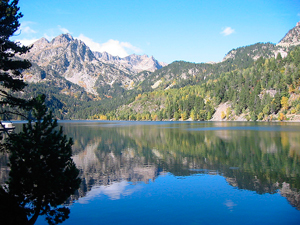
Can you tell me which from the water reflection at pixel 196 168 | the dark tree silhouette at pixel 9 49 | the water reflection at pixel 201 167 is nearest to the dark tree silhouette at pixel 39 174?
the dark tree silhouette at pixel 9 49

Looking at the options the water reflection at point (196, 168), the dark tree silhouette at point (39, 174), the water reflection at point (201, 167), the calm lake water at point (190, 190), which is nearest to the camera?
the dark tree silhouette at point (39, 174)

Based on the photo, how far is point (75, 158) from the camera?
42.9m

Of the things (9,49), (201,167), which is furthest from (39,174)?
(201,167)

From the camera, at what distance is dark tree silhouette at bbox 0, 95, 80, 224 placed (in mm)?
15547

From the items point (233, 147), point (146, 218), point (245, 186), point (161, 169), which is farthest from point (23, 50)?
point (233, 147)

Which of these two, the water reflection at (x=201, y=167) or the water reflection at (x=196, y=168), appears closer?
the water reflection at (x=196, y=168)

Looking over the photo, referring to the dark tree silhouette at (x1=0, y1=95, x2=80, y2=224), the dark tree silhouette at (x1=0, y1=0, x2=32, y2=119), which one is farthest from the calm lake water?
the dark tree silhouette at (x1=0, y1=0, x2=32, y2=119)

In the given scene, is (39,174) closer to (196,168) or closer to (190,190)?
(190,190)

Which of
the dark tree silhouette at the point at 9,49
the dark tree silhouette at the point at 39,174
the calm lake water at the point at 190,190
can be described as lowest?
the calm lake water at the point at 190,190

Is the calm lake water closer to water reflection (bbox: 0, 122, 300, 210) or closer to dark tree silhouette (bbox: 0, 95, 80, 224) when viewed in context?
water reflection (bbox: 0, 122, 300, 210)

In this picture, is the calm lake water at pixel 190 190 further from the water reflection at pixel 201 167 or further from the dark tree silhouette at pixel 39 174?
the dark tree silhouette at pixel 39 174

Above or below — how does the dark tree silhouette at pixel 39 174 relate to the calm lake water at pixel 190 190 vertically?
Answer: above

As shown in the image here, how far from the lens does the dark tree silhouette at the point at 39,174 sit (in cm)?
1555

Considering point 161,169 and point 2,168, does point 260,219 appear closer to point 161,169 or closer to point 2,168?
point 161,169
